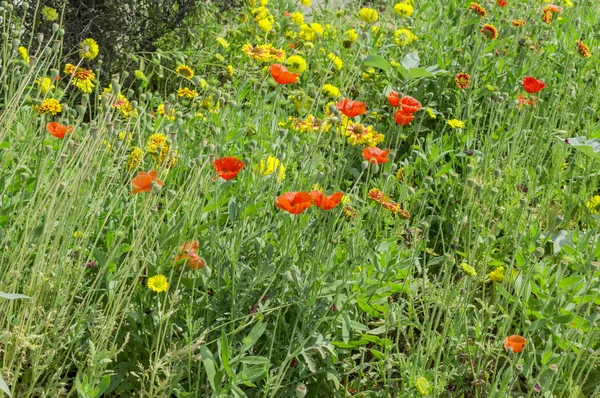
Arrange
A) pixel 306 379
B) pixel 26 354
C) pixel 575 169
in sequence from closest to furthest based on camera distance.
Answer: pixel 26 354 → pixel 306 379 → pixel 575 169

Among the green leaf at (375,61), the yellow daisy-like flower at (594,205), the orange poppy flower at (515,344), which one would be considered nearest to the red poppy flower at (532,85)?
the yellow daisy-like flower at (594,205)

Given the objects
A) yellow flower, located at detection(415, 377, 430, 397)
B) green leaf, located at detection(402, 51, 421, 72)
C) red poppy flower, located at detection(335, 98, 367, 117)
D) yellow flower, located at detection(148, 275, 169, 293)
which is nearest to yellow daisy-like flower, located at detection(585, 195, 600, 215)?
green leaf, located at detection(402, 51, 421, 72)

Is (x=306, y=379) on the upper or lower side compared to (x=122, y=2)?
lower

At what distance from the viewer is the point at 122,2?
408 centimetres

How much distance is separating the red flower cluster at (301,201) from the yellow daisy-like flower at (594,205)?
1.57 m

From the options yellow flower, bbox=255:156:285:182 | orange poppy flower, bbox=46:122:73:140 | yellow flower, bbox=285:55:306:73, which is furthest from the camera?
yellow flower, bbox=285:55:306:73

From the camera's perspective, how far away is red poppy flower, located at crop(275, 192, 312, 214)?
1.81 meters

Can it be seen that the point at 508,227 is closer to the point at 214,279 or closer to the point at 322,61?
the point at 214,279

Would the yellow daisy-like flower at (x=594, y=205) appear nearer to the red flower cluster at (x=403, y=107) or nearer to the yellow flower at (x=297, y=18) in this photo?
the red flower cluster at (x=403, y=107)

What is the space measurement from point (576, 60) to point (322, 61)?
4.90 feet

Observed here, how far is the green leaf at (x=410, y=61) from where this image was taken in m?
3.62

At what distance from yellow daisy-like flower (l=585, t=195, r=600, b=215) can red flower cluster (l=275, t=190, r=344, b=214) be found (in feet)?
5.14

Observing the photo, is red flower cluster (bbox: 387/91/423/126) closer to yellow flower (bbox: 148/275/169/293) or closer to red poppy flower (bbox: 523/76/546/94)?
red poppy flower (bbox: 523/76/546/94)

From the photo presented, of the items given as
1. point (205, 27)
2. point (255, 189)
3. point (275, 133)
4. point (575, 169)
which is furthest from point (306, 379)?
point (205, 27)
